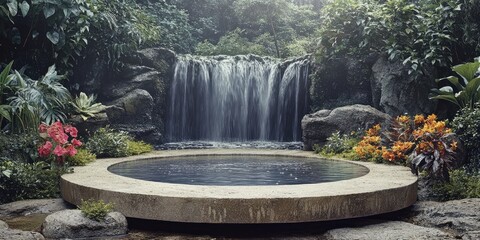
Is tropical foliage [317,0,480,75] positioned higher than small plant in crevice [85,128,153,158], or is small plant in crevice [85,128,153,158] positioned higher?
tropical foliage [317,0,480,75]

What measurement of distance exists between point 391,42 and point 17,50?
365 inches

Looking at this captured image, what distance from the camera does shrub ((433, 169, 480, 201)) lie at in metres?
6.82

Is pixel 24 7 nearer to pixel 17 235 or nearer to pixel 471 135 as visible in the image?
pixel 17 235

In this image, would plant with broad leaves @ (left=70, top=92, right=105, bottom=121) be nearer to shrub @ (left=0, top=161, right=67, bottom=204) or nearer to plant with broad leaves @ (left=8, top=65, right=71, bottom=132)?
plant with broad leaves @ (left=8, top=65, right=71, bottom=132)

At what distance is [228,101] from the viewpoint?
14.9 m

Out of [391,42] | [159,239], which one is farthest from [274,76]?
[159,239]

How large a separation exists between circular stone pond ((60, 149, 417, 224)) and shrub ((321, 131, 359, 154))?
2196 mm

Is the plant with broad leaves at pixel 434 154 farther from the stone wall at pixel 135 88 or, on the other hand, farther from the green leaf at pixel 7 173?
the stone wall at pixel 135 88

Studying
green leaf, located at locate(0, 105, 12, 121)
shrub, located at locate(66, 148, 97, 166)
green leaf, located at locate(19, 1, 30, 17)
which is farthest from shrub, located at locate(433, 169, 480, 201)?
green leaf, located at locate(19, 1, 30, 17)

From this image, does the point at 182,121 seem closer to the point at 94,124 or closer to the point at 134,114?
the point at 134,114

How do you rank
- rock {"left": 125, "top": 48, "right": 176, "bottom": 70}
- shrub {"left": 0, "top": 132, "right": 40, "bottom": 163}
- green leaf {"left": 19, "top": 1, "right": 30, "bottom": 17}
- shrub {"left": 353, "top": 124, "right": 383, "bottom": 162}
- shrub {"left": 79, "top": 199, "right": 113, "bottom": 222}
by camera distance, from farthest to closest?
rock {"left": 125, "top": 48, "right": 176, "bottom": 70}, green leaf {"left": 19, "top": 1, "right": 30, "bottom": 17}, shrub {"left": 353, "top": 124, "right": 383, "bottom": 162}, shrub {"left": 0, "top": 132, "right": 40, "bottom": 163}, shrub {"left": 79, "top": 199, "right": 113, "bottom": 222}

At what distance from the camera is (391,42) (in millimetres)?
12094

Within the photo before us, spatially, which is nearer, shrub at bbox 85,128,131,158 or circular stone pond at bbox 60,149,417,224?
circular stone pond at bbox 60,149,417,224

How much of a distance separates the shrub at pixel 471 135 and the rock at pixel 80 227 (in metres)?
6.07
